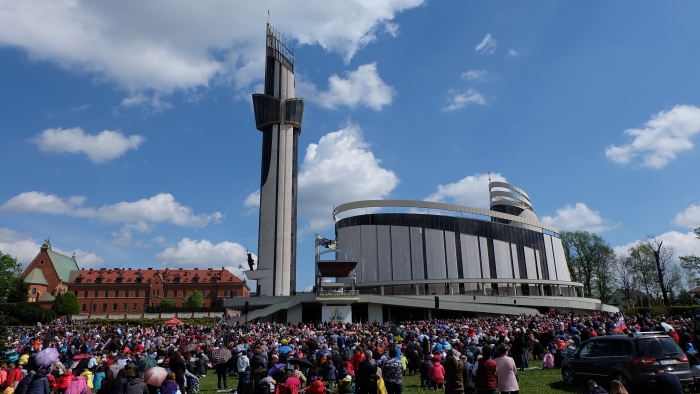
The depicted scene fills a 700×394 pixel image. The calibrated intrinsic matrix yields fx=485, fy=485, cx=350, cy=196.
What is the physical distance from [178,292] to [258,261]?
38.5 m

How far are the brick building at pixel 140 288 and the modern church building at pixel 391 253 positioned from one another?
31897 millimetres

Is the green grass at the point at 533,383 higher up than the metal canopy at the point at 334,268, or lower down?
lower down

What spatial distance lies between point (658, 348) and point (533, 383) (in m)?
4.25

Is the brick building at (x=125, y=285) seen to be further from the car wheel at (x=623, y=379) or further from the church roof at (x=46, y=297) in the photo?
the car wheel at (x=623, y=379)

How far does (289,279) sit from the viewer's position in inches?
2613

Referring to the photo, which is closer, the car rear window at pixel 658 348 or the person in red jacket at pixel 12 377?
the car rear window at pixel 658 348

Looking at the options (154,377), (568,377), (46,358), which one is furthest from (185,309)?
(568,377)

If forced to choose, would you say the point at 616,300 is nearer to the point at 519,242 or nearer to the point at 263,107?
the point at 519,242

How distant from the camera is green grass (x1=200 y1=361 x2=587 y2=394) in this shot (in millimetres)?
13711

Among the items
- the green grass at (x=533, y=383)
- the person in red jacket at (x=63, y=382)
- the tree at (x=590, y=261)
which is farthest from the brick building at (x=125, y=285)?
the person in red jacket at (x=63, y=382)

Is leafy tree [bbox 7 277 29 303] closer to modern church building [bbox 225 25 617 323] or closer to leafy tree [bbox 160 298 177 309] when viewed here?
leafy tree [bbox 160 298 177 309]

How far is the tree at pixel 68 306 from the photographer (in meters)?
81.5

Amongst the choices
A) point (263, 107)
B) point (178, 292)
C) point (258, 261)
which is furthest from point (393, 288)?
point (178, 292)

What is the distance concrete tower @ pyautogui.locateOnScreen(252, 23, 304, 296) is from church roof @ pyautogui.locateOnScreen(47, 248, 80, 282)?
54.2 m
